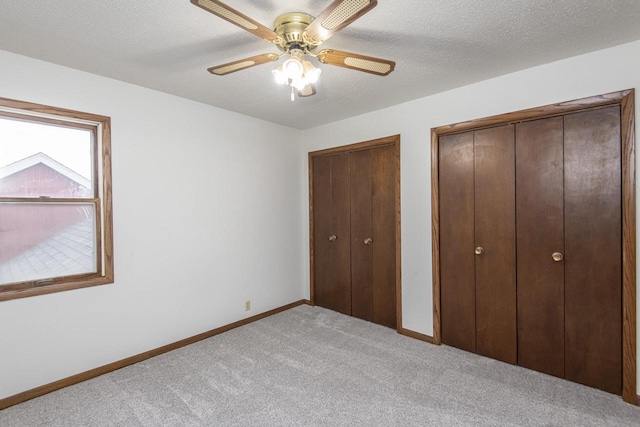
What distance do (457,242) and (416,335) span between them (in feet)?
3.40

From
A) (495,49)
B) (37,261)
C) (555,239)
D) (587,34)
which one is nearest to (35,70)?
(37,261)

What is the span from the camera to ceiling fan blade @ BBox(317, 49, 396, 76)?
5.65ft

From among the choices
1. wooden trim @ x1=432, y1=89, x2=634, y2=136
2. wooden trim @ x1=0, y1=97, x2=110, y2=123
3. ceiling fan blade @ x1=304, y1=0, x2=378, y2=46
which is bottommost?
wooden trim @ x1=432, y1=89, x2=634, y2=136

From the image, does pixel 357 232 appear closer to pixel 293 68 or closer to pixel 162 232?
pixel 162 232

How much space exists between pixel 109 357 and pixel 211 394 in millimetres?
1006

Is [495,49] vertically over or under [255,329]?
over

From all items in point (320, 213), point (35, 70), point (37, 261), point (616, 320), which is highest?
point (35, 70)

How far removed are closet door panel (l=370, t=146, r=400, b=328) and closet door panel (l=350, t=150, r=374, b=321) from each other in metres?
0.06

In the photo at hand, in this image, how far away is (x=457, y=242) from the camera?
2906 mm

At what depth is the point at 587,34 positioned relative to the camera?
1960mm

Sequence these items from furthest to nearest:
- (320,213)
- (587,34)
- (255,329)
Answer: (320,213) → (255,329) → (587,34)

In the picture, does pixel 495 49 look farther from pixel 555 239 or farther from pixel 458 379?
pixel 458 379

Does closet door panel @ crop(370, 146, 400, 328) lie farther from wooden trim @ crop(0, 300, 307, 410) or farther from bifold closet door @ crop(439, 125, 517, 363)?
wooden trim @ crop(0, 300, 307, 410)

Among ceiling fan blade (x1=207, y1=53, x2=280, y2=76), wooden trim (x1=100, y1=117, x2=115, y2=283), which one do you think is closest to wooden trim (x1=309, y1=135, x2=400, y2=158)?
ceiling fan blade (x1=207, y1=53, x2=280, y2=76)
